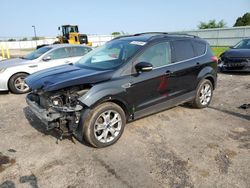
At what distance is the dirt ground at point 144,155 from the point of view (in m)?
2.96

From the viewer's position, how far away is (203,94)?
549 cm

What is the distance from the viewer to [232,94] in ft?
22.2

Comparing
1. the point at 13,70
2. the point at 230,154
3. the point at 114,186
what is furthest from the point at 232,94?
the point at 13,70

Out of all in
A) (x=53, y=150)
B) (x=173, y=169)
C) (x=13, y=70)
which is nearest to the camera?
(x=173, y=169)

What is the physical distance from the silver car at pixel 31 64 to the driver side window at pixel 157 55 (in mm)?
4626

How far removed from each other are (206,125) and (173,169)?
180 cm

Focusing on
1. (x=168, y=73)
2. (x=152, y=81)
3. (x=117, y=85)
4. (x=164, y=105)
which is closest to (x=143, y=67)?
(x=152, y=81)

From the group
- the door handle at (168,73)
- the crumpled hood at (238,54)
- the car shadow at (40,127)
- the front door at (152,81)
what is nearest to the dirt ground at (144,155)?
the car shadow at (40,127)

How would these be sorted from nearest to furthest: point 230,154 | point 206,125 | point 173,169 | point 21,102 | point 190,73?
point 173,169, point 230,154, point 206,125, point 190,73, point 21,102

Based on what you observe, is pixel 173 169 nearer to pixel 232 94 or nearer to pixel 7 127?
pixel 7 127

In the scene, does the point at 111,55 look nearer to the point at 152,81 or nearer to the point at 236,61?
the point at 152,81

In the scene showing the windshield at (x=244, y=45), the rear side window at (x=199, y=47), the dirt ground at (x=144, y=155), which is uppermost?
the rear side window at (x=199, y=47)

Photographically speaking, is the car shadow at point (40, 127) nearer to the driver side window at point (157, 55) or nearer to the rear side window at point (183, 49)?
the driver side window at point (157, 55)

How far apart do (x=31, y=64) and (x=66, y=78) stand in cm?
449
